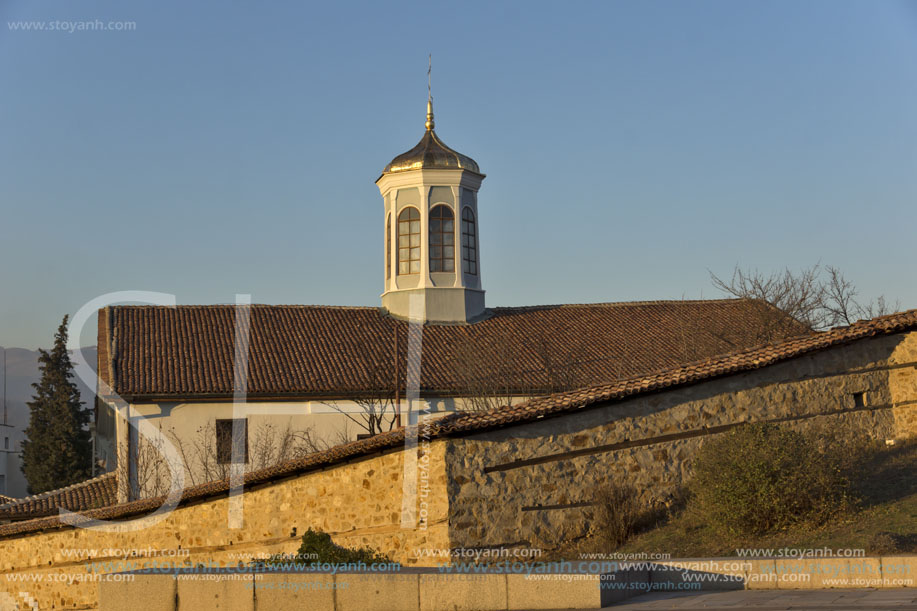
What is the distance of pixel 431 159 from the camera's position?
103ft

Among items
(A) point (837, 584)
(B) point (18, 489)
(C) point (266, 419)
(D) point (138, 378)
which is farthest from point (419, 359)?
(B) point (18, 489)

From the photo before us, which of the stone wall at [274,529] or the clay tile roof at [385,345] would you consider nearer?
the stone wall at [274,529]

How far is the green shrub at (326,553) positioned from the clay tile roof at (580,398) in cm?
139

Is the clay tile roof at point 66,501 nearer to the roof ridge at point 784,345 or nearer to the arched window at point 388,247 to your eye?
the arched window at point 388,247

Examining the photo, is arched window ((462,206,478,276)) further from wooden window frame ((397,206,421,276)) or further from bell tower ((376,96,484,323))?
wooden window frame ((397,206,421,276))

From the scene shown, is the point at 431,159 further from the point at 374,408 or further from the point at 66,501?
the point at 66,501

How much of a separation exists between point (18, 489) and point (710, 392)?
55.6 meters

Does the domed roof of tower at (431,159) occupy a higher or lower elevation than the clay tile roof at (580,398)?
higher

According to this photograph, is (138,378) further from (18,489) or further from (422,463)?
(18,489)

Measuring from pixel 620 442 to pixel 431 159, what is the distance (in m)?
18.6

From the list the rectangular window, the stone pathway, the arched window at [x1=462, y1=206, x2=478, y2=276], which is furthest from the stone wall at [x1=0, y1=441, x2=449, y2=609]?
the arched window at [x1=462, y1=206, x2=478, y2=276]

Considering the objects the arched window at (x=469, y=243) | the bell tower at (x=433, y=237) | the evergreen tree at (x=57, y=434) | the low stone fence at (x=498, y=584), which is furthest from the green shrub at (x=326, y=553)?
the evergreen tree at (x=57, y=434)

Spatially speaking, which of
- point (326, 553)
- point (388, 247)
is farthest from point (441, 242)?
point (326, 553)

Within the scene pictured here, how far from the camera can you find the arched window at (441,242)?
31.2m
